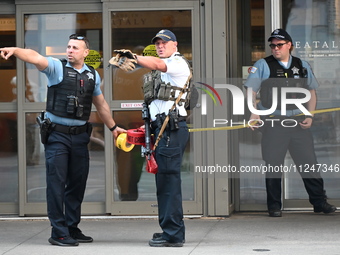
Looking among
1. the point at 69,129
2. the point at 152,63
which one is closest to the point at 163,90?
the point at 152,63

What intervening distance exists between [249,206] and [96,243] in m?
2.55

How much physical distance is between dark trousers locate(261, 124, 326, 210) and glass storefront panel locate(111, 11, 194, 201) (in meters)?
0.91

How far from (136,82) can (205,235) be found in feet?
7.03

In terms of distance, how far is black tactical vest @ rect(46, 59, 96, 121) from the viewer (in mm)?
7289

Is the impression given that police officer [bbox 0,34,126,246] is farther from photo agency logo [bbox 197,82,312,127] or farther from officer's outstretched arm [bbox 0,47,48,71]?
photo agency logo [bbox 197,82,312,127]

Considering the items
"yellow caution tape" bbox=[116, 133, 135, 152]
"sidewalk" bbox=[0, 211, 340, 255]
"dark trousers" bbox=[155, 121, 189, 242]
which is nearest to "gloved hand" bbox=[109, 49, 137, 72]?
"dark trousers" bbox=[155, 121, 189, 242]

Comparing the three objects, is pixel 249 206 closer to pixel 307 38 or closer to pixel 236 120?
pixel 236 120

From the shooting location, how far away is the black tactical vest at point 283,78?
9.06m

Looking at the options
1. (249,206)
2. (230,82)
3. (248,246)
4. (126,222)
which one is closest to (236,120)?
(230,82)

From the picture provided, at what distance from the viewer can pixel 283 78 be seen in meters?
9.09

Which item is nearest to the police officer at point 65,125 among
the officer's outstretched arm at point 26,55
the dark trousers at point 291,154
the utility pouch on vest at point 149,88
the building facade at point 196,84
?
the officer's outstretched arm at point 26,55

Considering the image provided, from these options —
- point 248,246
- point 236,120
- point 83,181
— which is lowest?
point 248,246

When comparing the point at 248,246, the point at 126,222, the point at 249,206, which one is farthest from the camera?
the point at 249,206

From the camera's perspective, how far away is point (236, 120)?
929 cm
